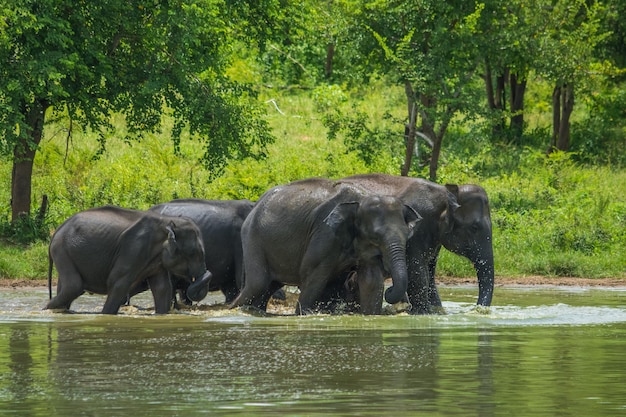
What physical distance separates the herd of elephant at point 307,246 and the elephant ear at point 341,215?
13 mm

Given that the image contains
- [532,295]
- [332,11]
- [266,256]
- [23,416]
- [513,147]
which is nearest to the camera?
[23,416]

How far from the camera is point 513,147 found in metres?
37.1

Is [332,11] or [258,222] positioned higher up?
[332,11]

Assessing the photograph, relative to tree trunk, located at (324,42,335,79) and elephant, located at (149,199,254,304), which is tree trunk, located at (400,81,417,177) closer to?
elephant, located at (149,199,254,304)

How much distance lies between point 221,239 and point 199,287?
6.18 feet

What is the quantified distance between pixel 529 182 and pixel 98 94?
1015 cm

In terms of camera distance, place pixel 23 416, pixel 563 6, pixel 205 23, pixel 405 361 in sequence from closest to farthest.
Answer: pixel 23 416 → pixel 405 361 → pixel 205 23 → pixel 563 6

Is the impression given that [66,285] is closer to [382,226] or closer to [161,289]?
[161,289]

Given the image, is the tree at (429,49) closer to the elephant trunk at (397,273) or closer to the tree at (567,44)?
the tree at (567,44)

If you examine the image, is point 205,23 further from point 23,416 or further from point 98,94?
point 23,416

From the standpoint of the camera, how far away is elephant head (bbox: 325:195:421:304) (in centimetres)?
1734

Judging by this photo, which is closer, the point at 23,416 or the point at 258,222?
the point at 23,416

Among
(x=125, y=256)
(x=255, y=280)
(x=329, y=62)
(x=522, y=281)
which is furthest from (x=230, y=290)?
(x=329, y=62)

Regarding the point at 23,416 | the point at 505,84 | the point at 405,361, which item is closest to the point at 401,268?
the point at 405,361
